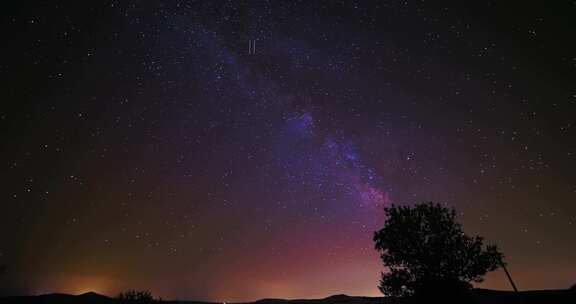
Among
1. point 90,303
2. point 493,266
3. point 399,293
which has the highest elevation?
point 493,266

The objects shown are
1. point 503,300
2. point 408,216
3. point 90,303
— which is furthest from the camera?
point 90,303

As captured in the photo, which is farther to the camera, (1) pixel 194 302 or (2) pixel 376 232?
(1) pixel 194 302

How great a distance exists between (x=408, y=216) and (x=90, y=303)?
62629mm

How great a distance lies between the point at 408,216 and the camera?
94.6 ft

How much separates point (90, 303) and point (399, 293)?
198 feet

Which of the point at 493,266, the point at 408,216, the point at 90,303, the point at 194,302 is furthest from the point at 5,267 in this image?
the point at 194,302

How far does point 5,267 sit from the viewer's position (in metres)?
42.4

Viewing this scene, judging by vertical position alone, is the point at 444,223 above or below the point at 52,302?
above

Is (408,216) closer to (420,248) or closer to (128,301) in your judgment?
(420,248)

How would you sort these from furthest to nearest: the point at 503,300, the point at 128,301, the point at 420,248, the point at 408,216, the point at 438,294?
the point at 503,300 → the point at 128,301 → the point at 408,216 → the point at 420,248 → the point at 438,294

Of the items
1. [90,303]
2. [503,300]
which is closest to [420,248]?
[503,300]

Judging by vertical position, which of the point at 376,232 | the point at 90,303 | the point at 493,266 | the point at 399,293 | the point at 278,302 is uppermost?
the point at 376,232

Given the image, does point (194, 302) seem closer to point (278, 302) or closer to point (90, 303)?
point (278, 302)

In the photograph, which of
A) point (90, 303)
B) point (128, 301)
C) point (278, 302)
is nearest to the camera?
point (128, 301)
